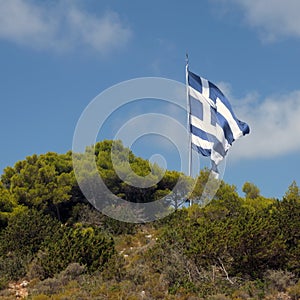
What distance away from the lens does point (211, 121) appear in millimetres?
25281

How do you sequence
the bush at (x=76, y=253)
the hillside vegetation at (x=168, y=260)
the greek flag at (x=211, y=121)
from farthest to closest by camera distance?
the greek flag at (x=211, y=121) < the bush at (x=76, y=253) < the hillside vegetation at (x=168, y=260)

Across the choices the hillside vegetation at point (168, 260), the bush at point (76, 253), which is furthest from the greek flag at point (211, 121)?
the bush at point (76, 253)

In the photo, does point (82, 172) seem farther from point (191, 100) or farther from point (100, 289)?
point (100, 289)

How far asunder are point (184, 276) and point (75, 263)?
11.3 ft

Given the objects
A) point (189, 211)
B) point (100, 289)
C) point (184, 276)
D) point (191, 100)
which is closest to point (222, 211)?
point (189, 211)

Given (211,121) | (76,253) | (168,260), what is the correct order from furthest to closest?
(211,121), (76,253), (168,260)

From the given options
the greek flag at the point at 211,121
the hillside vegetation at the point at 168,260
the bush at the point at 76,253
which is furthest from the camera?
the greek flag at the point at 211,121

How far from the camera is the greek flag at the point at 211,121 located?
81.4 feet

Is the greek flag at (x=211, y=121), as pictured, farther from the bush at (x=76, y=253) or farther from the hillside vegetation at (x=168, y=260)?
the bush at (x=76, y=253)

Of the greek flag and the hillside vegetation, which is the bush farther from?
the greek flag

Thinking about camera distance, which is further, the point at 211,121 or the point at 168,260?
the point at 211,121

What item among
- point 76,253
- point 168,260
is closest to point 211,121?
point 168,260

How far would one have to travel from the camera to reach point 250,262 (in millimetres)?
16938

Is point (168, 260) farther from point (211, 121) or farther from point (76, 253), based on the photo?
point (211, 121)
